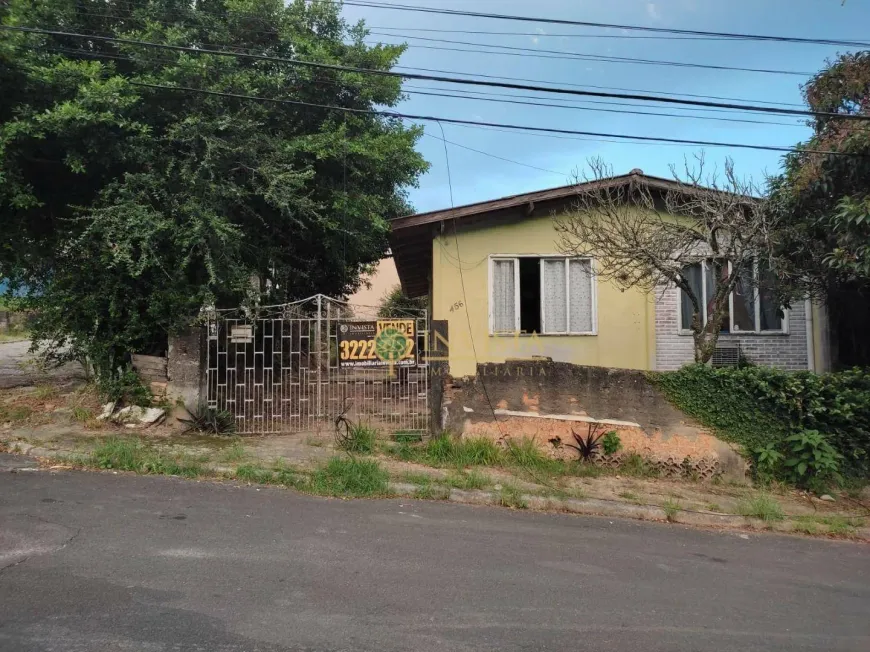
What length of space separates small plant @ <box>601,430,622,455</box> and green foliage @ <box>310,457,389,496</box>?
3080 mm

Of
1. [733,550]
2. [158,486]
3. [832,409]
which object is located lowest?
[733,550]

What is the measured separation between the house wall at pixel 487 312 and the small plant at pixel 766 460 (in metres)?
2.98

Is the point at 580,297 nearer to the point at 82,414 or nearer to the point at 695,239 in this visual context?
the point at 695,239

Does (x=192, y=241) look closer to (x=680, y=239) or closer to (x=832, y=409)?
(x=680, y=239)

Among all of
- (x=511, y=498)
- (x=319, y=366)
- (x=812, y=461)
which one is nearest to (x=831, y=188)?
(x=812, y=461)

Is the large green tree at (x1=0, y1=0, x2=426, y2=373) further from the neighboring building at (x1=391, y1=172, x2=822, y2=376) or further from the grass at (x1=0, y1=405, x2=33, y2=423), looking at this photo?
the neighboring building at (x1=391, y1=172, x2=822, y2=376)

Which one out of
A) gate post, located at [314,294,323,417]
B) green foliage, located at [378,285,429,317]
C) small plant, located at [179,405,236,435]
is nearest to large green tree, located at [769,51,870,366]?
green foliage, located at [378,285,429,317]

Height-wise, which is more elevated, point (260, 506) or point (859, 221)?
point (859, 221)

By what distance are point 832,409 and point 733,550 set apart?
9.57 ft

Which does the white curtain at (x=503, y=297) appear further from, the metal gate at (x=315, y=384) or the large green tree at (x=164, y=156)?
the large green tree at (x=164, y=156)

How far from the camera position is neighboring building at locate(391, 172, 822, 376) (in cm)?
1051

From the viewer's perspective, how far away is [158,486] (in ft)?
21.6

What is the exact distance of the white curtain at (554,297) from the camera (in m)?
10.6

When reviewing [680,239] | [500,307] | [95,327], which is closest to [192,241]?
[95,327]
